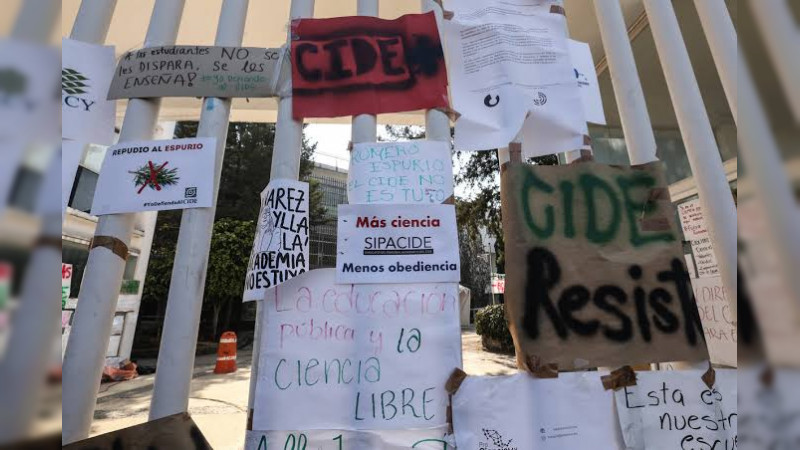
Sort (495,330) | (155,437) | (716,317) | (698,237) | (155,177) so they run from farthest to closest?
1. (495,330)
2. (698,237)
3. (716,317)
4. (155,177)
5. (155,437)

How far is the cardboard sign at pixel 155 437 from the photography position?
163cm

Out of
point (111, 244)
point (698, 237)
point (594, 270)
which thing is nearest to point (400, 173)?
point (594, 270)

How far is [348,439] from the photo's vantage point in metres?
1.77

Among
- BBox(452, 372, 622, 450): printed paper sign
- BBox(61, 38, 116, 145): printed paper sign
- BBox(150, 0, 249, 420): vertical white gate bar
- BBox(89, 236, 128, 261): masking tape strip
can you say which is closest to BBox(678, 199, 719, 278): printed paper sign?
BBox(452, 372, 622, 450): printed paper sign

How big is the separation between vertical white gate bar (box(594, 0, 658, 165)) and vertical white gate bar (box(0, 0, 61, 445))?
236 centimetres

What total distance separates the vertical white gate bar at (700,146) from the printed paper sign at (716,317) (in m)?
0.93

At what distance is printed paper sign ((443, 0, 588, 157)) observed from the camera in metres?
2.21

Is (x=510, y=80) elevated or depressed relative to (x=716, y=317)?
elevated

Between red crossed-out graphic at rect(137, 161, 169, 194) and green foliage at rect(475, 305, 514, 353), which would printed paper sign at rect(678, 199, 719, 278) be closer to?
red crossed-out graphic at rect(137, 161, 169, 194)

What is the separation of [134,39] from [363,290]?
4.36 m

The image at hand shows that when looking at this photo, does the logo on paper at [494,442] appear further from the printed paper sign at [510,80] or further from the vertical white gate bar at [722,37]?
the vertical white gate bar at [722,37]

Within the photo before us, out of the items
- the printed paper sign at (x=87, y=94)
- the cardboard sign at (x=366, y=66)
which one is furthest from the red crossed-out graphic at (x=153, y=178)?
the cardboard sign at (x=366, y=66)

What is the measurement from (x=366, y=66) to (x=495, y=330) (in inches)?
425

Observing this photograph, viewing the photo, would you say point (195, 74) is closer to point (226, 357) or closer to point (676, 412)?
point (676, 412)
